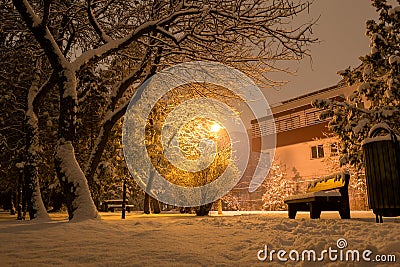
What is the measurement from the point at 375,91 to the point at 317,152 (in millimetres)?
17484

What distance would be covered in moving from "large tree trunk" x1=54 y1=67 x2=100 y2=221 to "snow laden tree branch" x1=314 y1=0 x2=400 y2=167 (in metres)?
7.36

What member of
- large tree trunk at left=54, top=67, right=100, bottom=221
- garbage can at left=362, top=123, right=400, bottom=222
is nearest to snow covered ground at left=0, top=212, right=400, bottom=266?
garbage can at left=362, top=123, right=400, bottom=222

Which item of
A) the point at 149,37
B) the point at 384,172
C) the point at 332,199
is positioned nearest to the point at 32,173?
the point at 149,37

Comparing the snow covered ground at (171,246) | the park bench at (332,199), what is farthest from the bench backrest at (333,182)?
the snow covered ground at (171,246)

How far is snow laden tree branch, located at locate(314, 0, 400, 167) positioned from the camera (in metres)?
10.8

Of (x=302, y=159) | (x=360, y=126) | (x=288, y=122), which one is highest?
(x=288, y=122)

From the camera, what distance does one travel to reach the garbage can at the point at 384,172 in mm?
6871

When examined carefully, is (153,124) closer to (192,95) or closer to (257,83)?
(192,95)

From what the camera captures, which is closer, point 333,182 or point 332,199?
point 332,199

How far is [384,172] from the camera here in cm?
699

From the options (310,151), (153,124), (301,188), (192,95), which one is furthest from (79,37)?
(310,151)

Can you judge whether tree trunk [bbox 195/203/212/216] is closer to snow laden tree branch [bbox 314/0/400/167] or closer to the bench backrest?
the bench backrest

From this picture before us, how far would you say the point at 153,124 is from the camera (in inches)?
702

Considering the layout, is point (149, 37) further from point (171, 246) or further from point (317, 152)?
point (317, 152)
